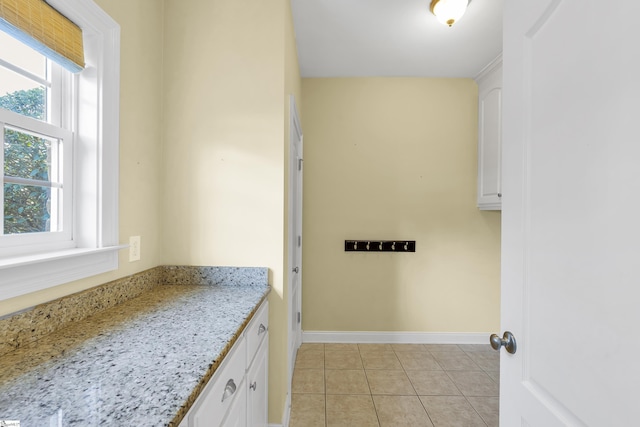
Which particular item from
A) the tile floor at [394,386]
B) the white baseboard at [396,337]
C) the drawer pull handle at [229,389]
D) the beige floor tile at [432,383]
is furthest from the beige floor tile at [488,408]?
the drawer pull handle at [229,389]

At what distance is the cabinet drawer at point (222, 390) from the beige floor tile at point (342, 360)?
1539 mm

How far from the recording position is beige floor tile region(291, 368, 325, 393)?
209 centimetres

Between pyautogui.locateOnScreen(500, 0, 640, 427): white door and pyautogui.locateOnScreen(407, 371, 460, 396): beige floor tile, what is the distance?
1.36 metres

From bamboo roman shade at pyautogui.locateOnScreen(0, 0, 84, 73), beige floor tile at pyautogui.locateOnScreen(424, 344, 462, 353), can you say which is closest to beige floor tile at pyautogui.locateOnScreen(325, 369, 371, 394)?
beige floor tile at pyautogui.locateOnScreen(424, 344, 462, 353)

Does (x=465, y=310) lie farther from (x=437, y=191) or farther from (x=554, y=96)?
(x=554, y=96)

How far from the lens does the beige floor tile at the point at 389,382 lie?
6.83 ft

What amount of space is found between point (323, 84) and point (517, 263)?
252 centimetres

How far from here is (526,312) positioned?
31.7 inches

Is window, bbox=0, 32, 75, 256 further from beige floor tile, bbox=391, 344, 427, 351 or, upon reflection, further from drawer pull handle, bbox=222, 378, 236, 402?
beige floor tile, bbox=391, 344, 427, 351

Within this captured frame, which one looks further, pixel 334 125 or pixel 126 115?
pixel 334 125

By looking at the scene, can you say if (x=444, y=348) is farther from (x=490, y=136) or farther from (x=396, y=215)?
(x=490, y=136)

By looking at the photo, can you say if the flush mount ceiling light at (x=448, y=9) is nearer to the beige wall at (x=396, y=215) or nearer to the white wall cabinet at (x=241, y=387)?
the beige wall at (x=396, y=215)

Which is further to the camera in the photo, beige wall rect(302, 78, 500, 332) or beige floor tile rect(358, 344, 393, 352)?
beige wall rect(302, 78, 500, 332)

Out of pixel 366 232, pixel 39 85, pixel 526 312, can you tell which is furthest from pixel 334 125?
pixel 526 312
